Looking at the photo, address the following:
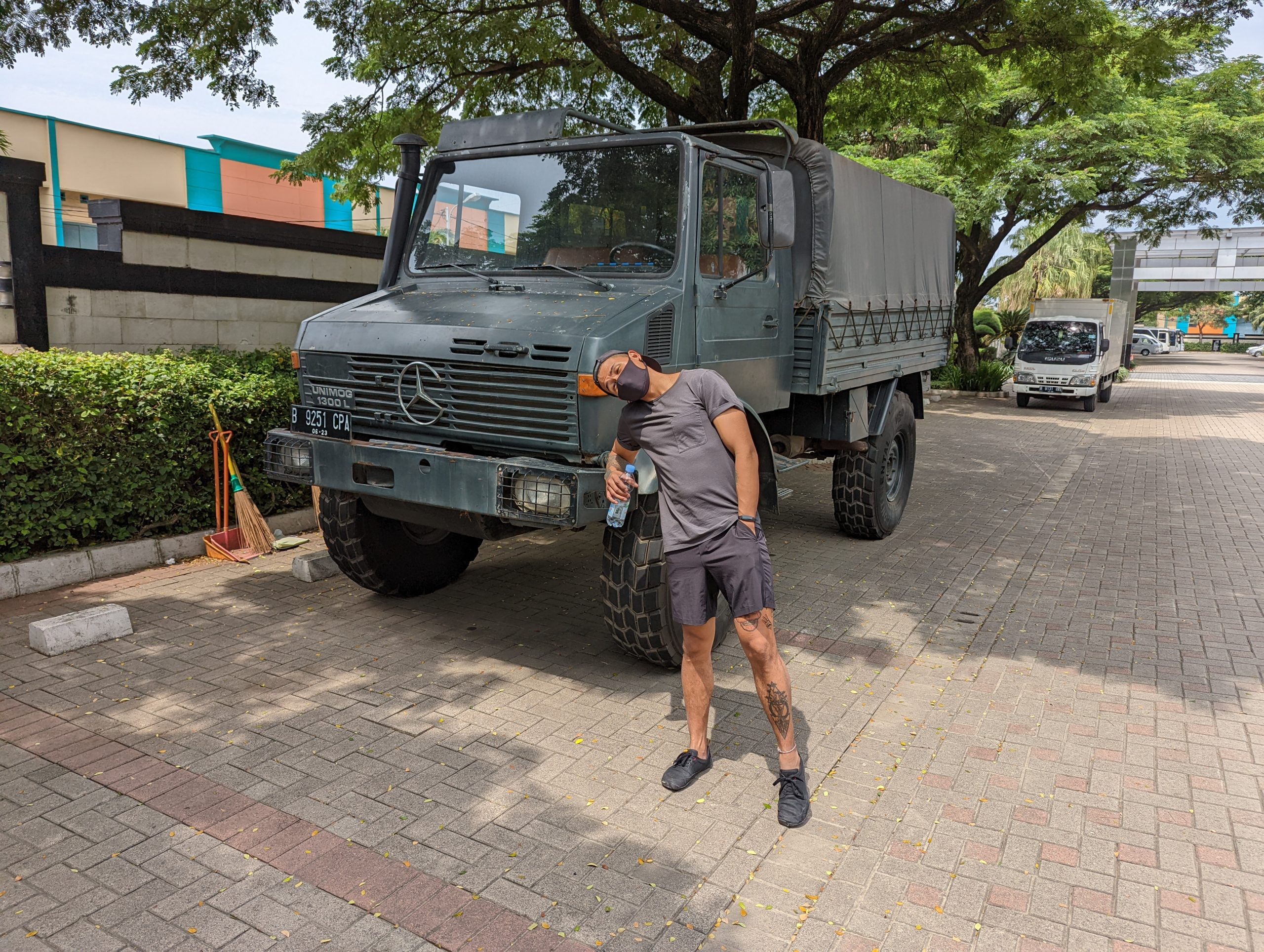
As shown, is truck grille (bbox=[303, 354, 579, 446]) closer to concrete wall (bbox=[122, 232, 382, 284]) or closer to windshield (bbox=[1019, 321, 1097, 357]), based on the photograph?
concrete wall (bbox=[122, 232, 382, 284])

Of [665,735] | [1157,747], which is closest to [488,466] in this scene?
[665,735]

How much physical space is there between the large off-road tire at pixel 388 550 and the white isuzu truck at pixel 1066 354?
17.8 m

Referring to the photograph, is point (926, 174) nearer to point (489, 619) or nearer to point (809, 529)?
point (809, 529)

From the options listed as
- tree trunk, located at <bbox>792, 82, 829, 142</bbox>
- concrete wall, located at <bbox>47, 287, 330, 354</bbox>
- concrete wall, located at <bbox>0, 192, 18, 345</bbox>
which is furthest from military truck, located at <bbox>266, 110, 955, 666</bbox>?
tree trunk, located at <bbox>792, 82, 829, 142</bbox>

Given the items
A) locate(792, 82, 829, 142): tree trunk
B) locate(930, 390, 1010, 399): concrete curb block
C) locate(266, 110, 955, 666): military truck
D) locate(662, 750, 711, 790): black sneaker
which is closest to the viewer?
locate(662, 750, 711, 790): black sneaker

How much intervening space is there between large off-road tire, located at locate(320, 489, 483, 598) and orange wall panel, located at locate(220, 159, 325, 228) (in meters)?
20.6

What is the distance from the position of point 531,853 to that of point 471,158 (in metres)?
4.06

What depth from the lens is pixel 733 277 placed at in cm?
538

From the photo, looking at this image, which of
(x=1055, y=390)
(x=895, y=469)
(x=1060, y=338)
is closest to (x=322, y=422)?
(x=895, y=469)

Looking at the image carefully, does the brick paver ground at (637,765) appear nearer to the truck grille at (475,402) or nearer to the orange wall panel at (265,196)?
the truck grille at (475,402)

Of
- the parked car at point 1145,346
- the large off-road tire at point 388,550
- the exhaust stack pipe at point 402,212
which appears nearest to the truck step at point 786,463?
the large off-road tire at point 388,550

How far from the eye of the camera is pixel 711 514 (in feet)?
11.9

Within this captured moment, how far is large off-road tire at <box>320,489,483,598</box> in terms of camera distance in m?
5.56

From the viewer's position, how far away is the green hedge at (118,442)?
5895 mm
